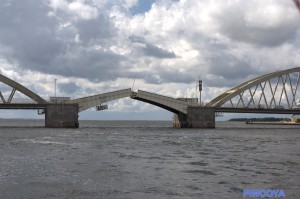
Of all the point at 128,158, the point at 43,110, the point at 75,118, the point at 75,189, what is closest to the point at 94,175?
the point at 75,189

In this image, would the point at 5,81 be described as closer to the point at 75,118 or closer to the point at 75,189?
the point at 75,118

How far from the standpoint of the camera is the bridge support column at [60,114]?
13550 centimetres

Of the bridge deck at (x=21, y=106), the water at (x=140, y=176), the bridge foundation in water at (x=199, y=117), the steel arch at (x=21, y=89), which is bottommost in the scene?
the water at (x=140, y=176)

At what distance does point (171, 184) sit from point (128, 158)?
51.4 feet

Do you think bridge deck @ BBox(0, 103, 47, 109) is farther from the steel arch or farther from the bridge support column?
the steel arch

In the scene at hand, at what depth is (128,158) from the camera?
140ft

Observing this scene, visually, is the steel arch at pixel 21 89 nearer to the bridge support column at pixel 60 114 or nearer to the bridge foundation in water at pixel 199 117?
the bridge support column at pixel 60 114

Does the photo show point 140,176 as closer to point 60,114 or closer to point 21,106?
point 60,114

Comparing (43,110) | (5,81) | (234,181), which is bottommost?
(234,181)

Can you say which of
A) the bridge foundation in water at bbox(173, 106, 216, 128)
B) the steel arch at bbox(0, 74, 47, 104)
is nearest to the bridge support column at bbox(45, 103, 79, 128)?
the steel arch at bbox(0, 74, 47, 104)

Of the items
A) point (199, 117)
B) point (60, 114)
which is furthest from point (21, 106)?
point (199, 117)

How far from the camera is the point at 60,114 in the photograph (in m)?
136

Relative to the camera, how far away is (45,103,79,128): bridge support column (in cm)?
13550

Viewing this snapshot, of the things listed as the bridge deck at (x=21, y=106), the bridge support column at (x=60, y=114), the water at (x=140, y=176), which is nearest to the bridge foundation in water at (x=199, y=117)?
the bridge support column at (x=60, y=114)
